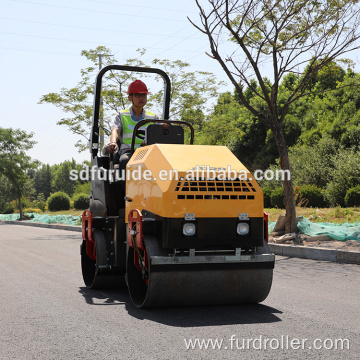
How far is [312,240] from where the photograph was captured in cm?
1205

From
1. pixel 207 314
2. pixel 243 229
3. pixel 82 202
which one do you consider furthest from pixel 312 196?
pixel 82 202

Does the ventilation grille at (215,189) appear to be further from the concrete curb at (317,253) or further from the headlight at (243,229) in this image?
the concrete curb at (317,253)

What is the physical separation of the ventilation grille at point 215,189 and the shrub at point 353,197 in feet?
51.3

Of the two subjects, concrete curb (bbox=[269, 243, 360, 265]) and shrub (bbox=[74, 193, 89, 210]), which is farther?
shrub (bbox=[74, 193, 89, 210])

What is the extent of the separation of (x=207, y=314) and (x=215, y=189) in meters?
1.23

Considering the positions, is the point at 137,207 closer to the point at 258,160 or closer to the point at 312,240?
the point at 312,240

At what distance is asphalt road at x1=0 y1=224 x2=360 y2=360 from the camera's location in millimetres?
4039

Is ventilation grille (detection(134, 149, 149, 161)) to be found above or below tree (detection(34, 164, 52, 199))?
below

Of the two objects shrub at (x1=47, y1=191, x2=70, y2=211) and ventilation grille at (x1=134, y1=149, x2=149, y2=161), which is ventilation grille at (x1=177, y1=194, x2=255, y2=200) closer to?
ventilation grille at (x1=134, y1=149, x2=149, y2=161)

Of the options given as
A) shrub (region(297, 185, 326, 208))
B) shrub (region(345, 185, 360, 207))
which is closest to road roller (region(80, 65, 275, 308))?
shrub (region(345, 185, 360, 207))

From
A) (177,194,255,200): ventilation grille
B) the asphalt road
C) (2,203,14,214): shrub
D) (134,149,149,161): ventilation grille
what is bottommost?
the asphalt road

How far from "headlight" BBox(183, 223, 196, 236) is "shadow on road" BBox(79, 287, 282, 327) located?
0.81m

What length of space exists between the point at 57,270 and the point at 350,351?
611cm

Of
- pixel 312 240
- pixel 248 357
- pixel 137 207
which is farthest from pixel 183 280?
pixel 312 240
